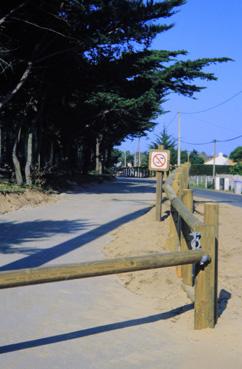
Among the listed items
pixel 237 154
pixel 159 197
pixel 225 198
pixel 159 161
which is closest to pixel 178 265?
pixel 159 197

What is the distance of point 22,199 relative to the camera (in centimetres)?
1811

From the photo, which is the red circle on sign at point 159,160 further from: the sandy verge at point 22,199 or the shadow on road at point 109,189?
the shadow on road at point 109,189

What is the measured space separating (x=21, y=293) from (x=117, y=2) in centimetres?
1991

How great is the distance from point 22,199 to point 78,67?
983 cm

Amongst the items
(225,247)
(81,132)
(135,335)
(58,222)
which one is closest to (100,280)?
(135,335)

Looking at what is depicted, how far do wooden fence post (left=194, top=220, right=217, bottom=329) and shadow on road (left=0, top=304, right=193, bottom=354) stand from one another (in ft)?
2.00

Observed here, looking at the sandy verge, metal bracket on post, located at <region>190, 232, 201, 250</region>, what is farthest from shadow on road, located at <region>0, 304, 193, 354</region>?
the sandy verge

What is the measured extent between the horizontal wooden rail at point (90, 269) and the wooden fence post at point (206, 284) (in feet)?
0.42

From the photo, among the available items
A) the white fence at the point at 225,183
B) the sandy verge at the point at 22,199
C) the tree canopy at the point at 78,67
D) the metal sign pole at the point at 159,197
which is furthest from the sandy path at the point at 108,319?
the white fence at the point at 225,183

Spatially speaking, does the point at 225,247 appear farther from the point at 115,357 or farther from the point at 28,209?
the point at 28,209

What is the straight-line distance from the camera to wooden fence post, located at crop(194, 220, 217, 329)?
5.55m

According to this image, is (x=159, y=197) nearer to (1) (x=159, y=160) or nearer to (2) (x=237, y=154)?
(1) (x=159, y=160)

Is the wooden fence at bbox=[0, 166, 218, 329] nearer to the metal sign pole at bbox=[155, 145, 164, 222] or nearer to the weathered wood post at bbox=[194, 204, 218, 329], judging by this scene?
the weathered wood post at bbox=[194, 204, 218, 329]

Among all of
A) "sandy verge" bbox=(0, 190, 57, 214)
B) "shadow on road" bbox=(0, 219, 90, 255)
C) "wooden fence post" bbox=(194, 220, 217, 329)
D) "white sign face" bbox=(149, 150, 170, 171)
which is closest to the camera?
"wooden fence post" bbox=(194, 220, 217, 329)
